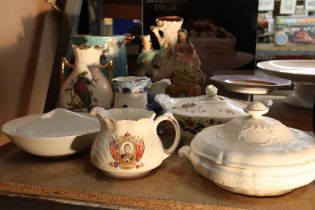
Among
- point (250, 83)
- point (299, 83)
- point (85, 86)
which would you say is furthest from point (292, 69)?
point (85, 86)

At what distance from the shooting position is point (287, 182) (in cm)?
50

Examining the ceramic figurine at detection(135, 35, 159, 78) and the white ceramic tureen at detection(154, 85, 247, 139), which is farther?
the ceramic figurine at detection(135, 35, 159, 78)

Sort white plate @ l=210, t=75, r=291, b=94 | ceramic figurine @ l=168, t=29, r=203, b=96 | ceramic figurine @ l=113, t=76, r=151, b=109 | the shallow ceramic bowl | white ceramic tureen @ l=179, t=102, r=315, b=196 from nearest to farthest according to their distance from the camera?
1. white ceramic tureen @ l=179, t=102, r=315, b=196
2. the shallow ceramic bowl
3. ceramic figurine @ l=113, t=76, r=151, b=109
4. ceramic figurine @ l=168, t=29, r=203, b=96
5. white plate @ l=210, t=75, r=291, b=94

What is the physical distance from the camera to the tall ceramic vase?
0.78 m

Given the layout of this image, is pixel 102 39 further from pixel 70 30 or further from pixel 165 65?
pixel 70 30

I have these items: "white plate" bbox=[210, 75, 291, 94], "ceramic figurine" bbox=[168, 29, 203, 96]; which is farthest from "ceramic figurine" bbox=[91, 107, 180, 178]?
"white plate" bbox=[210, 75, 291, 94]

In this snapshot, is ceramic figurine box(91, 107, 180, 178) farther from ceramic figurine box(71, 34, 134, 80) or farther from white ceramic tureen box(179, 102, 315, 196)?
ceramic figurine box(71, 34, 134, 80)

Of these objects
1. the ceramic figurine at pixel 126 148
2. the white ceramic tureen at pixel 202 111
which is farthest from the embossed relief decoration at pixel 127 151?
the white ceramic tureen at pixel 202 111

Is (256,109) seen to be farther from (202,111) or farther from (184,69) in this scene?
(184,69)

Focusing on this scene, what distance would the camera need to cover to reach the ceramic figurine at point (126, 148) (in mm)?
559

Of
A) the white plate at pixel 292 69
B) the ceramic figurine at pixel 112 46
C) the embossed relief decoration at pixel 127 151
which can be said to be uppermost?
the ceramic figurine at pixel 112 46

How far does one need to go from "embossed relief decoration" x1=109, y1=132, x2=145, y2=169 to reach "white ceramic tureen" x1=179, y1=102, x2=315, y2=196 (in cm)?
8

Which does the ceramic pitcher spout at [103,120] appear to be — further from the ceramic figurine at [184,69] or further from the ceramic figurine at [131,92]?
the ceramic figurine at [184,69]

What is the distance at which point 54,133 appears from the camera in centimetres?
63
